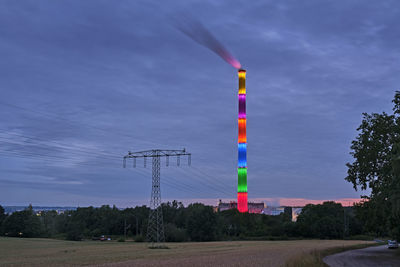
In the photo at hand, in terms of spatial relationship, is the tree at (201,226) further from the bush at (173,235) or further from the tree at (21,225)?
the tree at (21,225)

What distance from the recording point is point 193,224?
427 feet

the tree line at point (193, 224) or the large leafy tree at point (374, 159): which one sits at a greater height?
the large leafy tree at point (374, 159)

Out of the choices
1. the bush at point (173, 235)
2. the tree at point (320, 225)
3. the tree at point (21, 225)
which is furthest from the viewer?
the tree at point (320, 225)

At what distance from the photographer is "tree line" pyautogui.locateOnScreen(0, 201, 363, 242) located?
13000 cm

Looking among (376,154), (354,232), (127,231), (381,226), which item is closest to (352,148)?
(376,154)

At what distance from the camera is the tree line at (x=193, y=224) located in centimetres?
13000

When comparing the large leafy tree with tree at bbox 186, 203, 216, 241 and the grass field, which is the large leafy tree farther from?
tree at bbox 186, 203, 216, 241

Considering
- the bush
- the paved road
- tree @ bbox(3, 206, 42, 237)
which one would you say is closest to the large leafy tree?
the paved road

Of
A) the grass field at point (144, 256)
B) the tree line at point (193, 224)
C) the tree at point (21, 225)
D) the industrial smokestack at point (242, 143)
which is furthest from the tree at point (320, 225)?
the tree at point (21, 225)

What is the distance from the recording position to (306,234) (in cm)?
14775

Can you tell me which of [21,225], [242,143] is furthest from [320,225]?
[21,225]

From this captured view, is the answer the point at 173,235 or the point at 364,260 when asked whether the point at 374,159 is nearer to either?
the point at 364,260

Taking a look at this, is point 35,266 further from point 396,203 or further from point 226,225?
point 226,225

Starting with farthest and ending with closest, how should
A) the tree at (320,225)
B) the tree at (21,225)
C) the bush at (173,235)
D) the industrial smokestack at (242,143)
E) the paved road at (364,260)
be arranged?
the tree at (320,225) → the industrial smokestack at (242,143) → the tree at (21,225) → the bush at (173,235) → the paved road at (364,260)
